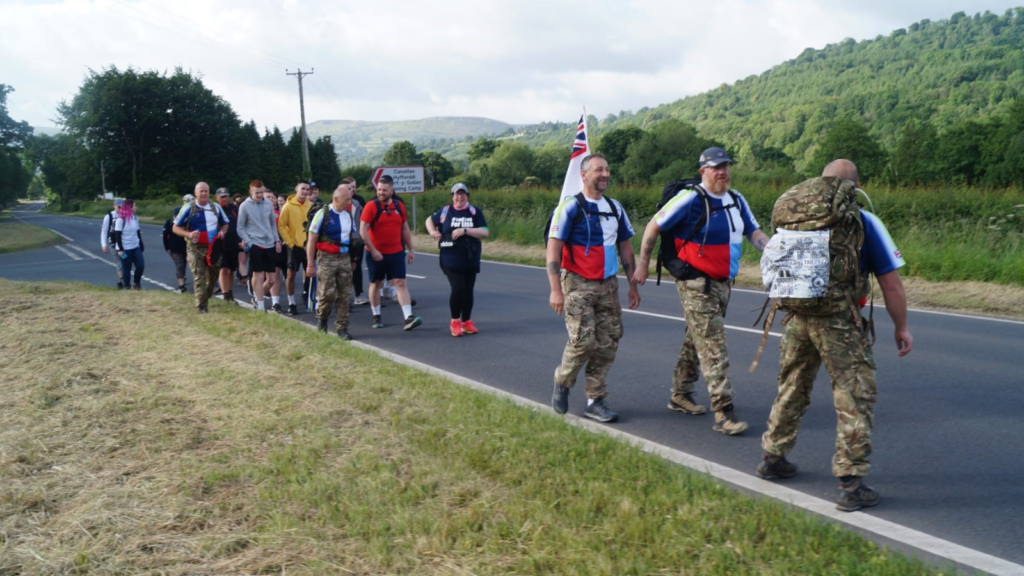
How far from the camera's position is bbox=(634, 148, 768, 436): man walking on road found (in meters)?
5.75

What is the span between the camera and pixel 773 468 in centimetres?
477

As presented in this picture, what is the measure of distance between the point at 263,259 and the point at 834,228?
966 centimetres

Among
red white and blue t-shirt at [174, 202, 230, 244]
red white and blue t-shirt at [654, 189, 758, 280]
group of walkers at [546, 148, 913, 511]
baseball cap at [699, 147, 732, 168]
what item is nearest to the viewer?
group of walkers at [546, 148, 913, 511]

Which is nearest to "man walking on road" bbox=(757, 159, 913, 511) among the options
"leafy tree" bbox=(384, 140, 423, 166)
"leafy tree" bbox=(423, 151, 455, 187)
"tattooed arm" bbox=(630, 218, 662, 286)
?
"tattooed arm" bbox=(630, 218, 662, 286)

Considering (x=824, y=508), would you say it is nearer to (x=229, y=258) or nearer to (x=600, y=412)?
(x=600, y=412)

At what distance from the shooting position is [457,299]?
1009 cm

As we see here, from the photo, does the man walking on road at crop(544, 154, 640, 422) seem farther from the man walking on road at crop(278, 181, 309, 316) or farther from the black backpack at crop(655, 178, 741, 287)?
the man walking on road at crop(278, 181, 309, 316)

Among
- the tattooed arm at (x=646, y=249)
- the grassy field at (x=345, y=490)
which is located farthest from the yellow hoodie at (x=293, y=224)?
the tattooed arm at (x=646, y=249)

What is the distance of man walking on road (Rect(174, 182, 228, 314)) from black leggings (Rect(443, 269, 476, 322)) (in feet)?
11.7

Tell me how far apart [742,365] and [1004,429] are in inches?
102

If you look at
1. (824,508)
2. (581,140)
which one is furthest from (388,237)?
(824,508)

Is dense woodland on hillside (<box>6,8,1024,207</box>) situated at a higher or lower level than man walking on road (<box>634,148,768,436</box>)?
higher

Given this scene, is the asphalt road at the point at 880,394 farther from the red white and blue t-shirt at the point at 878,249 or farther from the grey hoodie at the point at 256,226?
the grey hoodie at the point at 256,226

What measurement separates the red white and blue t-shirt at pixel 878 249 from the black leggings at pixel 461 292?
6044mm
